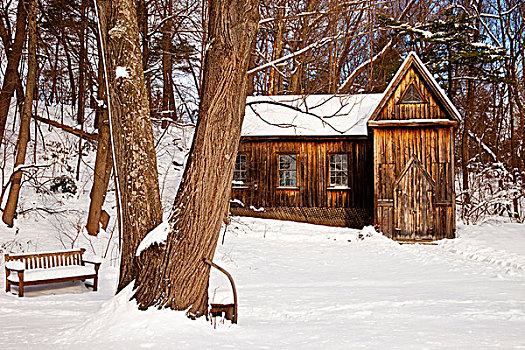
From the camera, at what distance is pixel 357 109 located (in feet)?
66.1

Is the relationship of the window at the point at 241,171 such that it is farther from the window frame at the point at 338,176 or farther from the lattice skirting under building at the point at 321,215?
the window frame at the point at 338,176

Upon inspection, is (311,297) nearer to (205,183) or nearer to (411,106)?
(205,183)

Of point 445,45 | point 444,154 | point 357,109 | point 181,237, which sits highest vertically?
point 445,45

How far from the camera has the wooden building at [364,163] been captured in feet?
53.5

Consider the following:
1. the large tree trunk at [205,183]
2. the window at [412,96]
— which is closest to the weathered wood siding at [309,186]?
the window at [412,96]

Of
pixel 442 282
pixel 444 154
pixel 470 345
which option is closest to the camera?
pixel 470 345

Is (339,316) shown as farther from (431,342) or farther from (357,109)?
(357,109)

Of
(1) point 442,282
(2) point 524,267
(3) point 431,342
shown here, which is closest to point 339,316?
(3) point 431,342

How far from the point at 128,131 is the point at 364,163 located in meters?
14.2

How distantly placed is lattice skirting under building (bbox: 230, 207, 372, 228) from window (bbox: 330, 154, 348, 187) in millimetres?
1071

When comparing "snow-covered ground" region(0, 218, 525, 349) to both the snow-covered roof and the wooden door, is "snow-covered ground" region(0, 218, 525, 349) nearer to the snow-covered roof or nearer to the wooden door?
the wooden door

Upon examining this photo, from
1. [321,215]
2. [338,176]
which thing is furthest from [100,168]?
[338,176]

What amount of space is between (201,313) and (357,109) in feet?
52.4

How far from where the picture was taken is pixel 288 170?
19391 millimetres
